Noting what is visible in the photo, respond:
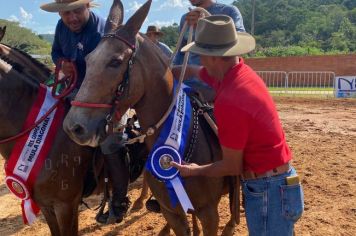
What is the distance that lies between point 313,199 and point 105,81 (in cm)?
438

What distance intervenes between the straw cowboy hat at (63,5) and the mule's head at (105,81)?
834mm

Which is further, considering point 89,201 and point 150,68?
point 89,201

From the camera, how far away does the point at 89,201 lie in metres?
6.70

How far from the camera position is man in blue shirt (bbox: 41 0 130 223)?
370 centimetres

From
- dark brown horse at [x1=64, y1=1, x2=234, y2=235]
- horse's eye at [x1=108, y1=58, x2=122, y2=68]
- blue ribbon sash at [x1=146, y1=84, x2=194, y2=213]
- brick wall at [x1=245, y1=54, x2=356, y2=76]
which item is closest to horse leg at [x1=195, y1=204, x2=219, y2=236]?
dark brown horse at [x1=64, y1=1, x2=234, y2=235]

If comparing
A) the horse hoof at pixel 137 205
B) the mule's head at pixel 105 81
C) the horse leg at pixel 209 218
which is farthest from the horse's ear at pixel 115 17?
the horse hoof at pixel 137 205

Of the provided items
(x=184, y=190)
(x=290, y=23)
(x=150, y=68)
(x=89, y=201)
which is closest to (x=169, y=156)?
(x=184, y=190)

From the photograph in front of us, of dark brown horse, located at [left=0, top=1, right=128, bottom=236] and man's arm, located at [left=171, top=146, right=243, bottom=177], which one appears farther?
dark brown horse, located at [left=0, top=1, right=128, bottom=236]

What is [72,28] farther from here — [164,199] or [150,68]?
[164,199]

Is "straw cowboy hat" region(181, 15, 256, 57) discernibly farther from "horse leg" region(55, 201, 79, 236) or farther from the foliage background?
the foliage background

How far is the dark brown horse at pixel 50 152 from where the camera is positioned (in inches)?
141

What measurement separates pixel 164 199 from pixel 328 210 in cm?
316

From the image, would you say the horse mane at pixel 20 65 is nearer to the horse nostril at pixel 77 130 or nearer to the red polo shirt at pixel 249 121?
the horse nostril at pixel 77 130

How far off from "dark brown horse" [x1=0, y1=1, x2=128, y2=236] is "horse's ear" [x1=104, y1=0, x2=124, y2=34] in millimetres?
1064
